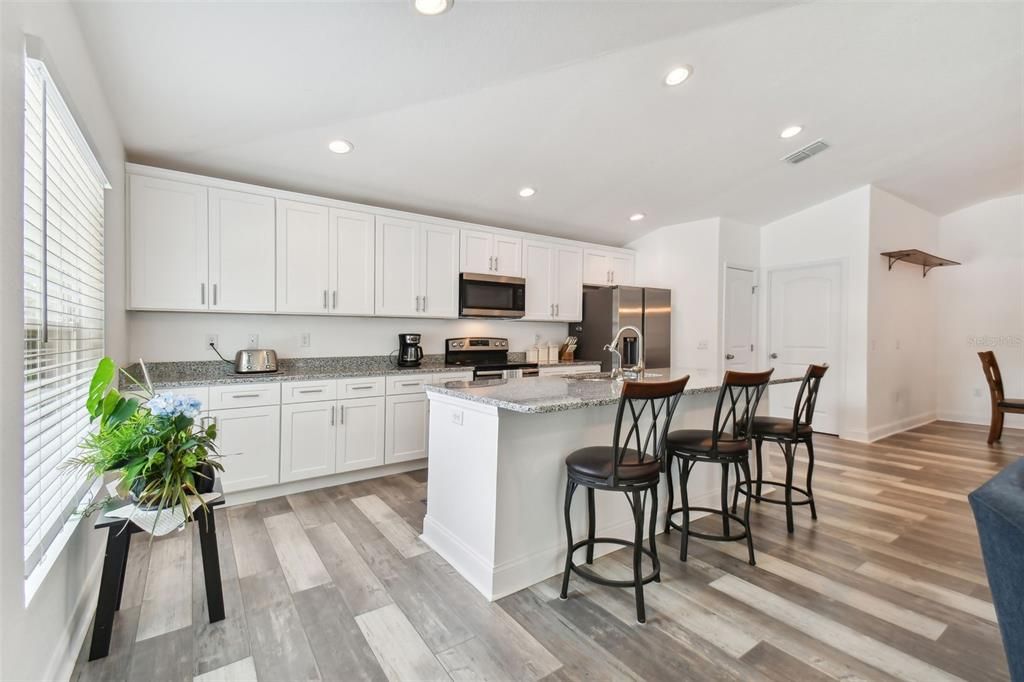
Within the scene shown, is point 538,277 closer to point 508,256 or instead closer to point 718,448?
point 508,256

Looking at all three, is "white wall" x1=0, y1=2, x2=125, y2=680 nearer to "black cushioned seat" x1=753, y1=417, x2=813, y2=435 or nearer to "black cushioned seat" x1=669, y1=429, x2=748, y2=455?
"black cushioned seat" x1=669, y1=429, x2=748, y2=455

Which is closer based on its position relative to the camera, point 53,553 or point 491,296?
point 53,553

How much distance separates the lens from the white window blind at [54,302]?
1.39m

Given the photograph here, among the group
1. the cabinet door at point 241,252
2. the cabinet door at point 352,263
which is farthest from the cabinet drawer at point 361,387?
the cabinet door at point 241,252

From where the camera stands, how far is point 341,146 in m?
3.18

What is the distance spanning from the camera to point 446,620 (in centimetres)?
191

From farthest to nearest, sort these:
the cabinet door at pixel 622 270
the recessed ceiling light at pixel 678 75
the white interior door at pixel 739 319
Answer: the cabinet door at pixel 622 270, the white interior door at pixel 739 319, the recessed ceiling light at pixel 678 75

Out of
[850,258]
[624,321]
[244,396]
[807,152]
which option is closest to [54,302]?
[244,396]

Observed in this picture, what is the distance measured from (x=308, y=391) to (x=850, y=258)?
5.74 m

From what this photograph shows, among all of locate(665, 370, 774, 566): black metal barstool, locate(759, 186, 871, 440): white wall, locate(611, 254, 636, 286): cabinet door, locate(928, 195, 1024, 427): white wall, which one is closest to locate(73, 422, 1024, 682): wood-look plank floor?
locate(665, 370, 774, 566): black metal barstool

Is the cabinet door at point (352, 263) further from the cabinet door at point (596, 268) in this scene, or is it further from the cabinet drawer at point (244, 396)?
the cabinet door at point (596, 268)

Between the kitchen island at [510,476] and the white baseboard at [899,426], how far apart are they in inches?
155

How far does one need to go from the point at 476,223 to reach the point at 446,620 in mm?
3748

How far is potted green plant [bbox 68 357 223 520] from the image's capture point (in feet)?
5.04
